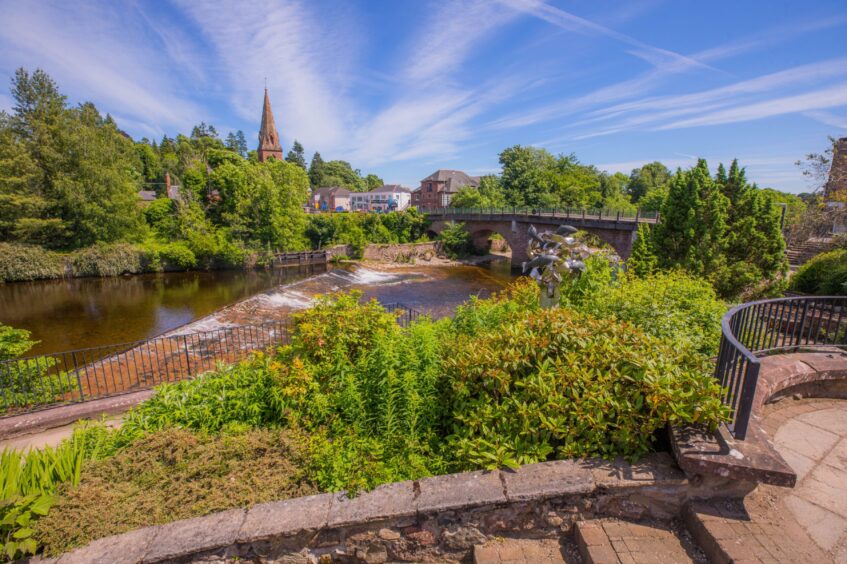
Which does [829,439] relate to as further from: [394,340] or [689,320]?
[394,340]

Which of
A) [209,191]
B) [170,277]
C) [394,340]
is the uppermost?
[209,191]

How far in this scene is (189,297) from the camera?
2377 centimetres

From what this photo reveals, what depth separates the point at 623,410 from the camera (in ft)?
10.8

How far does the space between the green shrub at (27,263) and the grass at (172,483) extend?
3290cm

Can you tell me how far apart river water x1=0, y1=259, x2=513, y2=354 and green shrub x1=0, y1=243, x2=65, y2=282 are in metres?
0.82

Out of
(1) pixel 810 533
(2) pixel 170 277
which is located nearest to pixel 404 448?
(1) pixel 810 533

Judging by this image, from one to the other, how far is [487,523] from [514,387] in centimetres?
126

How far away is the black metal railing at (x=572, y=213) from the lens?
1020 inches

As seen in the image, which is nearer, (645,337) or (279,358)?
(645,337)

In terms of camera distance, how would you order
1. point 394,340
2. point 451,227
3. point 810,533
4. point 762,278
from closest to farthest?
point 810,533 → point 394,340 → point 762,278 → point 451,227

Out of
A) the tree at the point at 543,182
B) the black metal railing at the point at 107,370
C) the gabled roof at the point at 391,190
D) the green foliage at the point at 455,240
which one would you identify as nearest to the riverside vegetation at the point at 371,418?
the black metal railing at the point at 107,370

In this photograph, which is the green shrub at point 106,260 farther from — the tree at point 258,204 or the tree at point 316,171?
the tree at point 316,171

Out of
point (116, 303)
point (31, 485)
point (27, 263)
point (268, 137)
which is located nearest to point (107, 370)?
point (31, 485)

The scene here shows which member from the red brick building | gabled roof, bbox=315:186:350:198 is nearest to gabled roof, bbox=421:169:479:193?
the red brick building
